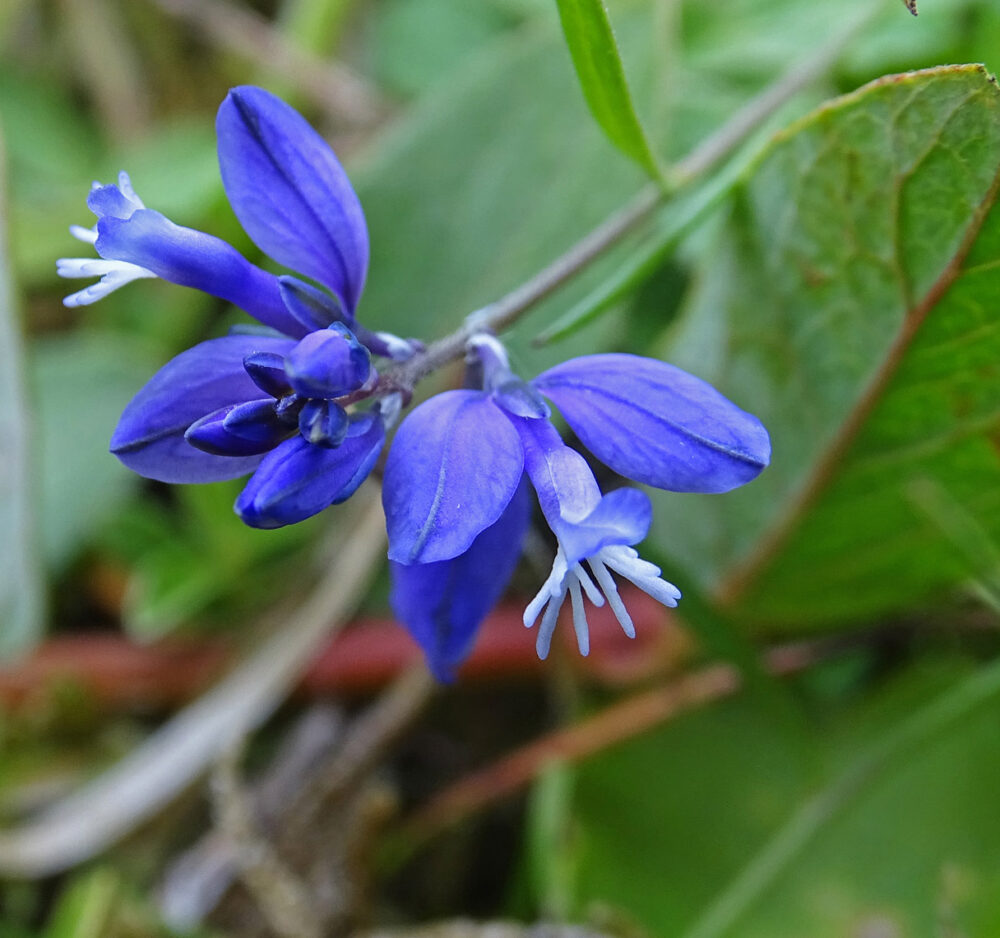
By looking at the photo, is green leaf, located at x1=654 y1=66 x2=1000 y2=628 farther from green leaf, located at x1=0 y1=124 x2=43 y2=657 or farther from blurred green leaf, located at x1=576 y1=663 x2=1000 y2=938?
green leaf, located at x1=0 y1=124 x2=43 y2=657

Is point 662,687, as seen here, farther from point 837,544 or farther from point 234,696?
point 234,696

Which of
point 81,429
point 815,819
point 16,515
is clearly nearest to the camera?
point 815,819

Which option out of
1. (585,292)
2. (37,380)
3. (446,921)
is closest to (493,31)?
(585,292)

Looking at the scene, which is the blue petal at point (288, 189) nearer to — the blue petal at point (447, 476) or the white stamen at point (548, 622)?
the blue petal at point (447, 476)

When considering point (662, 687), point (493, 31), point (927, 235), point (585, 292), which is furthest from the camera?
point (493, 31)

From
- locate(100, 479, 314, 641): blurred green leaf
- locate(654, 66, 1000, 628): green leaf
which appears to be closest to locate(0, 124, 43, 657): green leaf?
locate(100, 479, 314, 641): blurred green leaf

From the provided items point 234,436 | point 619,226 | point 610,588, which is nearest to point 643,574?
point 610,588

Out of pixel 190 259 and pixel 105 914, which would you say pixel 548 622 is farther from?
pixel 105 914
